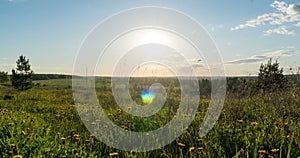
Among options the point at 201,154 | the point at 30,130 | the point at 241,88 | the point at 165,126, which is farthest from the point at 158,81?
the point at 201,154

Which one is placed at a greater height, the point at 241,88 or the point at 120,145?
the point at 241,88

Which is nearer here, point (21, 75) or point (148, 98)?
point (148, 98)

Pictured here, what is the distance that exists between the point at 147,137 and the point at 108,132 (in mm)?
795

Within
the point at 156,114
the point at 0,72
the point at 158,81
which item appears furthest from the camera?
the point at 0,72

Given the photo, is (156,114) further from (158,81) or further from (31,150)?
(158,81)

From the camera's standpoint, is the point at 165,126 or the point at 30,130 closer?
the point at 30,130

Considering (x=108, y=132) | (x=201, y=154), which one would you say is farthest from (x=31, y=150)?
(x=201, y=154)

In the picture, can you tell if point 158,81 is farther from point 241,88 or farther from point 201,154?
point 201,154

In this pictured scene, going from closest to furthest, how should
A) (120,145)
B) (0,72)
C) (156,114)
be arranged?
(120,145), (156,114), (0,72)

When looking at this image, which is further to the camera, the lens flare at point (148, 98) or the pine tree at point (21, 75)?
the pine tree at point (21, 75)

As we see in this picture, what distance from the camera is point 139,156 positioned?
3.66 m

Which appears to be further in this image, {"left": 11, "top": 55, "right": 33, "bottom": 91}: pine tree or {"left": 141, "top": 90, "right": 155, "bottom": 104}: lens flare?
{"left": 11, "top": 55, "right": 33, "bottom": 91}: pine tree

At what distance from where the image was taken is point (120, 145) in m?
4.16

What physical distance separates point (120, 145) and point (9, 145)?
4.77ft
